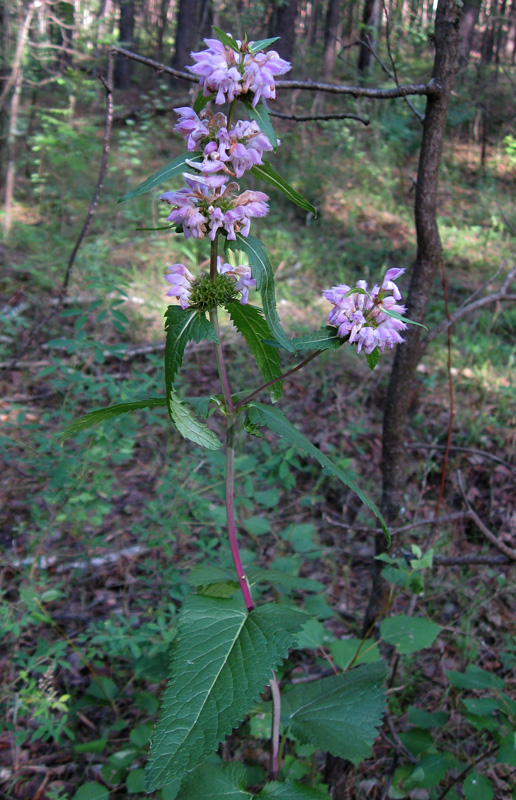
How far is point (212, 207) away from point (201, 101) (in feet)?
0.74

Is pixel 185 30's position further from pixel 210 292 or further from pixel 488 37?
pixel 210 292

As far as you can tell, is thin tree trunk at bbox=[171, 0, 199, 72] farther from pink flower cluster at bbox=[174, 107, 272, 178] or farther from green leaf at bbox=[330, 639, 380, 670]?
green leaf at bbox=[330, 639, 380, 670]

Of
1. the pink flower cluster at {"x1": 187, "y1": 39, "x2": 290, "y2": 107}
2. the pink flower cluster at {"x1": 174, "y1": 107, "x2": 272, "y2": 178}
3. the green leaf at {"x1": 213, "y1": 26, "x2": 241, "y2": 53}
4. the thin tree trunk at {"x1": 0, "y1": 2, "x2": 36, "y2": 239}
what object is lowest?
the pink flower cluster at {"x1": 174, "y1": 107, "x2": 272, "y2": 178}

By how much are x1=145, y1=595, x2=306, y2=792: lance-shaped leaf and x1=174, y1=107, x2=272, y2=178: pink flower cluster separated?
93cm

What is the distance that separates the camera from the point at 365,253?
6.51m

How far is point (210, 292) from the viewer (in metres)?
1.15

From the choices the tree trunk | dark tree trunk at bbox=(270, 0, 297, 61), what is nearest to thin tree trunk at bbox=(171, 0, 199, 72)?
dark tree trunk at bbox=(270, 0, 297, 61)

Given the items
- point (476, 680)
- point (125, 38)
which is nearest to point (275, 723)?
point (476, 680)

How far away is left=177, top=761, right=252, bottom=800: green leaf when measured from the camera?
132cm

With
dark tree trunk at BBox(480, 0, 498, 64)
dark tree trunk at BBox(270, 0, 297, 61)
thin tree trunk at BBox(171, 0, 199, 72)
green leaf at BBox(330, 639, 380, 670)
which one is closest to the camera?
green leaf at BBox(330, 639, 380, 670)

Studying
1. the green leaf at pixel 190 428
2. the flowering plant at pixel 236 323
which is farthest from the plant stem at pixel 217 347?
the green leaf at pixel 190 428

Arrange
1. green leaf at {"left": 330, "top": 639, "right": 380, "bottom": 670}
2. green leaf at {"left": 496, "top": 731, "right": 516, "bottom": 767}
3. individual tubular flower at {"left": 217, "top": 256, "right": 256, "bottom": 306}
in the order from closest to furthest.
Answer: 1. individual tubular flower at {"left": 217, "top": 256, "right": 256, "bottom": 306}
2. green leaf at {"left": 496, "top": 731, "right": 516, "bottom": 767}
3. green leaf at {"left": 330, "top": 639, "right": 380, "bottom": 670}

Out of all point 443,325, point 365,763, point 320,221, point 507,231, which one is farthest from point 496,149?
point 365,763

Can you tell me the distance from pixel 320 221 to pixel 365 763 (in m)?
6.60
